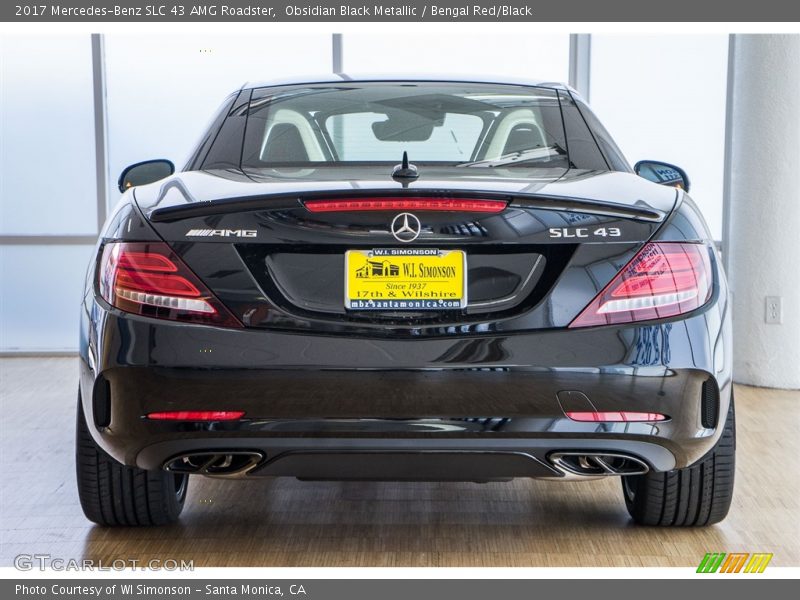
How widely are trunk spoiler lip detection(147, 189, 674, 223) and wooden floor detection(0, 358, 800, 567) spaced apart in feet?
3.15

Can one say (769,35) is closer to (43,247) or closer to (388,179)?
(388,179)

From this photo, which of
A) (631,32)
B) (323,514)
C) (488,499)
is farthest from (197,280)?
(631,32)

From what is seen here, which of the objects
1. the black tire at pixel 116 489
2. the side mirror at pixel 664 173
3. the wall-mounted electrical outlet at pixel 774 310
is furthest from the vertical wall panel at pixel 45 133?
the side mirror at pixel 664 173

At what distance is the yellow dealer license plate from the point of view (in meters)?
2.39

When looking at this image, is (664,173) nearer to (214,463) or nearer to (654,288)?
(654,288)

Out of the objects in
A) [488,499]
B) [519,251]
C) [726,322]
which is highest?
[519,251]

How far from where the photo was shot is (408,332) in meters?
2.38

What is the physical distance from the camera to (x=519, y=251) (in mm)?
2414

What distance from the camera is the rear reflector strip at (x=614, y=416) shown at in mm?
2442

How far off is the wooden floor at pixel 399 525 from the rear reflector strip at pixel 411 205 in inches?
38.4

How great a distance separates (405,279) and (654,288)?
0.57 metres

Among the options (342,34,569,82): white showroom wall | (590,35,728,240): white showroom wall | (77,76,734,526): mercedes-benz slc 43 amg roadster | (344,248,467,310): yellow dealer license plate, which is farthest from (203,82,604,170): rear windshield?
(590,35,728,240): white showroom wall

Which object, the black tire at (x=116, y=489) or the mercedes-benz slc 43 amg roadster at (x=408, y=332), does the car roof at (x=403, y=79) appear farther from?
the black tire at (x=116, y=489)

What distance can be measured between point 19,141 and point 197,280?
5.97m
